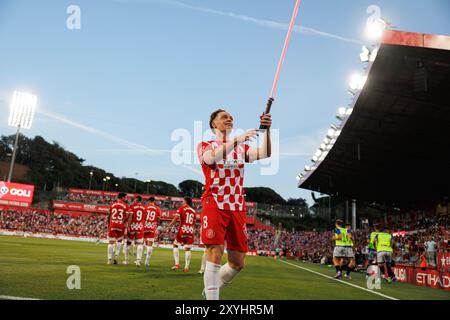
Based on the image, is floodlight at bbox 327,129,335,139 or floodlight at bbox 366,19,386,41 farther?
floodlight at bbox 327,129,335,139

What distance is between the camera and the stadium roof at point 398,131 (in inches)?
603

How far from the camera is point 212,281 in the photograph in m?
4.00

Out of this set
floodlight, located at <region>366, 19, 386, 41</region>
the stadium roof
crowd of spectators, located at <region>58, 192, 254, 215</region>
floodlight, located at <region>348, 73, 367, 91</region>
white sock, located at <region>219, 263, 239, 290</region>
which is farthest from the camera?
crowd of spectators, located at <region>58, 192, 254, 215</region>

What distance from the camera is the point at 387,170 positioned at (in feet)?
103

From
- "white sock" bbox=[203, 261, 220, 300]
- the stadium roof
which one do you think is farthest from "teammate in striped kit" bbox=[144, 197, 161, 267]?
the stadium roof

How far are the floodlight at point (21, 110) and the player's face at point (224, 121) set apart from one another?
162 feet

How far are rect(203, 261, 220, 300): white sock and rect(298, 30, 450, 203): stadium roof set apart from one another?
45.7ft

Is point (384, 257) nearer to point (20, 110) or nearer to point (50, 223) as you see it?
point (20, 110)

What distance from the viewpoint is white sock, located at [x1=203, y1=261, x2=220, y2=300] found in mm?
3979

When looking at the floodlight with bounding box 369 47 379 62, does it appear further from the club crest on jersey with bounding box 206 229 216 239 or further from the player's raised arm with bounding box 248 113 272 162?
the club crest on jersey with bounding box 206 229 216 239

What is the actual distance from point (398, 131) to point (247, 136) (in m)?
23.1

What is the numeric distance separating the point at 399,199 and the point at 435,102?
23884 millimetres
